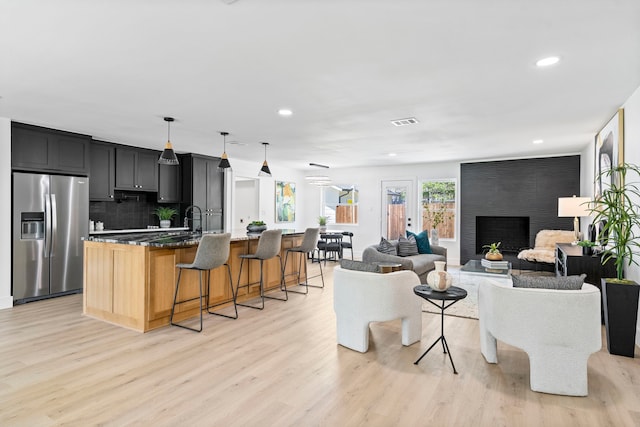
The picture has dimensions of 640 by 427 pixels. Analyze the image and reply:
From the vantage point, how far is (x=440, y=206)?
28.9 feet

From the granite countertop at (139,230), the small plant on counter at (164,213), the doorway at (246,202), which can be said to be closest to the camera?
the granite countertop at (139,230)

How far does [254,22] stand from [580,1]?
190cm

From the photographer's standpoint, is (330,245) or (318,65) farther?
(330,245)

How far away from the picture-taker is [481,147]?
261 inches

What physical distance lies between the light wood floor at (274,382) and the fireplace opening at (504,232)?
15.8 feet

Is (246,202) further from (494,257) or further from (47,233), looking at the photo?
(494,257)

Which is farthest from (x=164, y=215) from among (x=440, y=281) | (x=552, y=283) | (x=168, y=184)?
(x=552, y=283)

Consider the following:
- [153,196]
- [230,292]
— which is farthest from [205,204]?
[230,292]

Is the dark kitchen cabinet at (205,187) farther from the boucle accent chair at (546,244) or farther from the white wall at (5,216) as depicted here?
the boucle accent chair at (546,244)

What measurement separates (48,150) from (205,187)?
289 cm

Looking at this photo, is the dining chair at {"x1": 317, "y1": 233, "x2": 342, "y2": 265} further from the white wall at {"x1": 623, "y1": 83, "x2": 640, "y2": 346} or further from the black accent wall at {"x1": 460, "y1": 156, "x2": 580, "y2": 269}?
the white wall at {"x1": 623, "y1": 83, "x2": 640, "y2": 346}

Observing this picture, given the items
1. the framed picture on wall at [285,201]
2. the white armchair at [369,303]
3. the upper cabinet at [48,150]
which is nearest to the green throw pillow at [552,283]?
the white armchair at [369,303]

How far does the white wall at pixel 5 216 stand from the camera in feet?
15.4

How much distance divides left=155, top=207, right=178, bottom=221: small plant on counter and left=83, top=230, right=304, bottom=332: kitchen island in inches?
120
